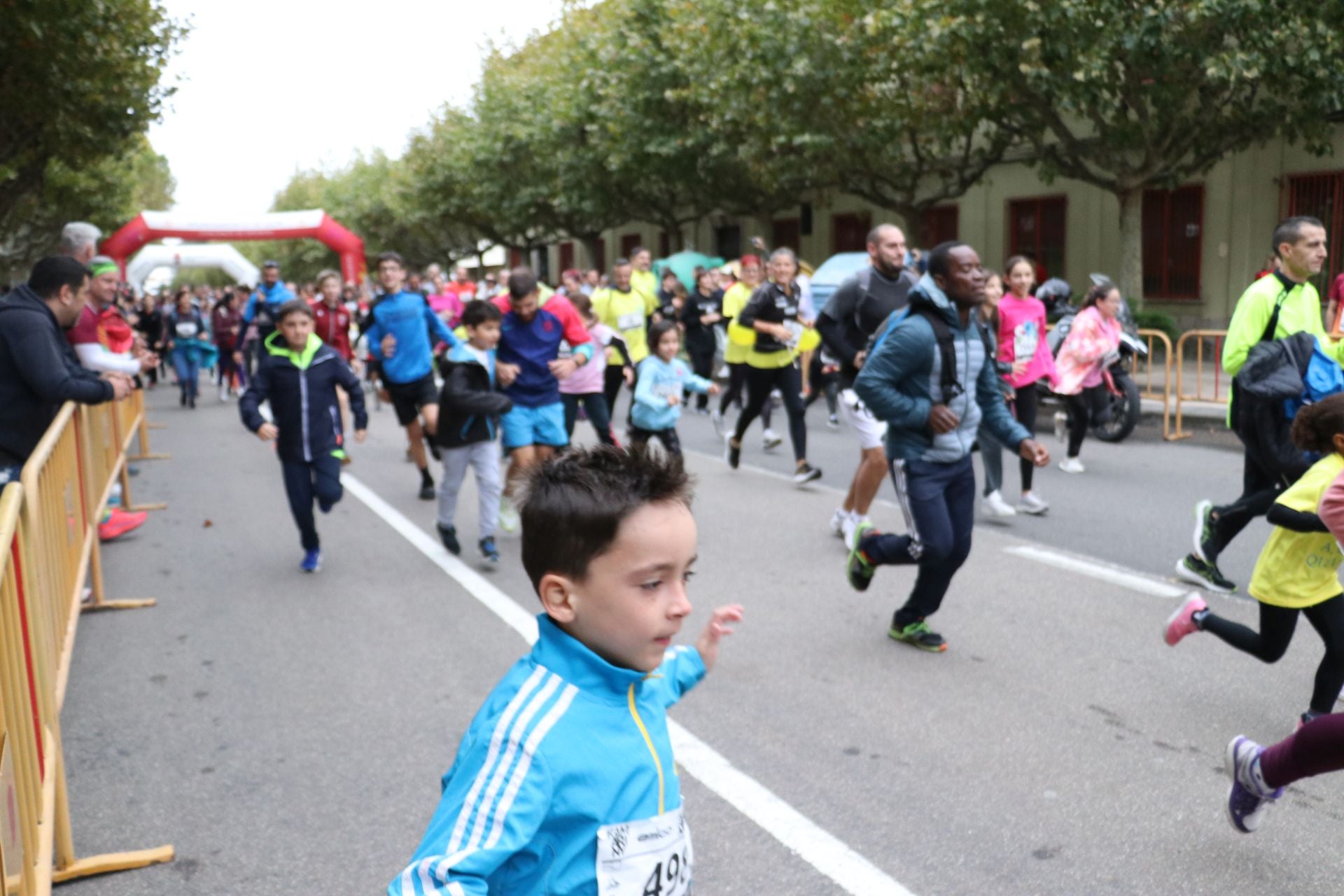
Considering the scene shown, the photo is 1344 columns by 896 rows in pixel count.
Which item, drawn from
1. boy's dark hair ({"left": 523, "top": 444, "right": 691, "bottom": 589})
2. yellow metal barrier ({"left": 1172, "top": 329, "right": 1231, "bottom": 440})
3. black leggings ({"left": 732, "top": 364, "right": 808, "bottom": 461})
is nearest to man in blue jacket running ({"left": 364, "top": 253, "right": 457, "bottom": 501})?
black leggings ({"left": 732, "top": 364, "right": 808, "bottom": 461})

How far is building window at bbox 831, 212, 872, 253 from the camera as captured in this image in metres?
32.7

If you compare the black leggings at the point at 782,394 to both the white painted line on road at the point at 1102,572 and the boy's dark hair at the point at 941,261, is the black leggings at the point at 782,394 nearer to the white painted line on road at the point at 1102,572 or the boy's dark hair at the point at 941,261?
the white painted line on road at the point at 1102,572

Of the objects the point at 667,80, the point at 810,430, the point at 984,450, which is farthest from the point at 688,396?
the point at 667,80

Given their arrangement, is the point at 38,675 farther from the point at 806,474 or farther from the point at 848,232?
the point at 848,232

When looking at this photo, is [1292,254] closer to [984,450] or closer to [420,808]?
[984,450]

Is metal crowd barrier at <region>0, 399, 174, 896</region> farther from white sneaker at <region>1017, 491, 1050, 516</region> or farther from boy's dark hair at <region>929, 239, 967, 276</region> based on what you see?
white sneaker at <region>1017, 491, 1050, 516</region>

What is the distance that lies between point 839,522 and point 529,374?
2143 millimetres

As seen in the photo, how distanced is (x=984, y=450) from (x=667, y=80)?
66.0 feet

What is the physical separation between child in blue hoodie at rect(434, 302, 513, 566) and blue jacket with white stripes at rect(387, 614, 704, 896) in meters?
5.82

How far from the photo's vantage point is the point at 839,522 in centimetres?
813

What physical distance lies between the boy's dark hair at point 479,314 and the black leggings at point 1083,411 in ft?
17.7

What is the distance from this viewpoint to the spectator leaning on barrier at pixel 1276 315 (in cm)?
594

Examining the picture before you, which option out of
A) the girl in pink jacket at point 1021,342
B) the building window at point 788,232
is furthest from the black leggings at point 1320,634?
the building window at point 788,232

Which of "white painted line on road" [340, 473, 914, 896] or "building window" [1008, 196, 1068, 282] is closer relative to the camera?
"white painted line on road" [340, 473, 914, 896]
